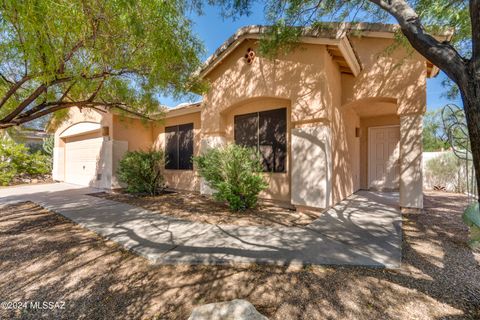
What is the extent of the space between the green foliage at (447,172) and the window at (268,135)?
9241 mm

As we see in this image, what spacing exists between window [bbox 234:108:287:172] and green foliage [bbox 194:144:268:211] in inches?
29.3

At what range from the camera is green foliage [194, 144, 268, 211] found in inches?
243

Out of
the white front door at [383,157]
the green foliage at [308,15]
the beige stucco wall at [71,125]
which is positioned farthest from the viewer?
the beige stucco wall at [71,125]

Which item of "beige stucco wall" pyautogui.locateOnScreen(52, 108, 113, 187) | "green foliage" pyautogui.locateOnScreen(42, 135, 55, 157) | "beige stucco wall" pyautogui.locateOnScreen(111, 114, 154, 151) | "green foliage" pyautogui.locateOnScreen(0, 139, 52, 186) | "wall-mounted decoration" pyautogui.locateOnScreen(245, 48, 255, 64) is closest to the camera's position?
"wall-mounted decoration" pyautogui.locateOnScreen(245, 48, 255, 64)

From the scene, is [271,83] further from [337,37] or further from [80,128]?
[80,128]

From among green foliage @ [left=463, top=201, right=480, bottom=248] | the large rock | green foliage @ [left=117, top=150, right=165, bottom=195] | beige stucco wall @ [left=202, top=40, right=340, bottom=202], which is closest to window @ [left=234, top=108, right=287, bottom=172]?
beige stucco wall @ [left=202, top=40, right=340, bottom=202]

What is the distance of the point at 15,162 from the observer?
44.4ft

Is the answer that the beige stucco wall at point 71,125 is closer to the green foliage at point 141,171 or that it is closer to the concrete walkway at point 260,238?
the green foliage at point 141,171

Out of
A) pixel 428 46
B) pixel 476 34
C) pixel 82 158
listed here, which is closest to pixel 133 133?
pixel 82 158

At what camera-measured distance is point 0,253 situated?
13.0 feet

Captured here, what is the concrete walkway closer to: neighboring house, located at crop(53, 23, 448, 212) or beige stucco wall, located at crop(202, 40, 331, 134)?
neighboring house, located at crop(53, 23, 448, 212)

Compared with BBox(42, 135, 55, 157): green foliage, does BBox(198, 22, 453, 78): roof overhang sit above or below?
above

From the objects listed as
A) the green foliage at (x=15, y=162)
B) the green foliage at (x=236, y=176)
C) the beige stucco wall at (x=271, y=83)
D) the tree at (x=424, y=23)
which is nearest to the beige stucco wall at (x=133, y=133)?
the beige stucco wall at (x=271, y=83)

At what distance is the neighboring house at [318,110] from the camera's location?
5863mm
